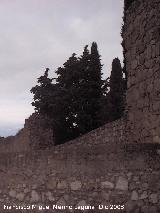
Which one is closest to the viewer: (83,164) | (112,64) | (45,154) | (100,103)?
(83,164)

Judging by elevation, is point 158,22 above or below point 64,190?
above

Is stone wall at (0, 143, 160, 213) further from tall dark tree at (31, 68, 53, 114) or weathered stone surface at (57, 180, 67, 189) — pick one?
tall dark tree at (31, 68, 53, 114)

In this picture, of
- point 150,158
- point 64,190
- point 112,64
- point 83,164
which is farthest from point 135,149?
point 112,64

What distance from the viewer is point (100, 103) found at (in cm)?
2488

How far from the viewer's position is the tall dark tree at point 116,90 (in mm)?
25625

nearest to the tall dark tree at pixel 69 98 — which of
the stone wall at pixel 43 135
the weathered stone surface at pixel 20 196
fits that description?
the stone wall at pixel 43 135

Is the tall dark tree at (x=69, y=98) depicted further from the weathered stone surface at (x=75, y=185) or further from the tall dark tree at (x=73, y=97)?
the weathered stone surface at (x=75, y=185)

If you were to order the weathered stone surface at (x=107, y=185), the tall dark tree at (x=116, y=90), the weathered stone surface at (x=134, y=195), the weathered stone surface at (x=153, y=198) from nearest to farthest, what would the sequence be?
the weathered stone surface at (x=153, y=198) < the weathered stone surface at (x=134, y=195) < the weathered stone surface at (x=107, y=185) < the tall dark tree at (x=116, y=90)

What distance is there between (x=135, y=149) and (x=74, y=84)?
63.3 ft

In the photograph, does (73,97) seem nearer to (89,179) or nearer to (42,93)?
(42,93)

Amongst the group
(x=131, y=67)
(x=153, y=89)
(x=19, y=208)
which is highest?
(x=131, y=67)

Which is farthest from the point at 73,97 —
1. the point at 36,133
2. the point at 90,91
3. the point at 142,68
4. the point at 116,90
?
the point at 142,68

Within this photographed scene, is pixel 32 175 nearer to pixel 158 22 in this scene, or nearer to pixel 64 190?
pixel 64 190

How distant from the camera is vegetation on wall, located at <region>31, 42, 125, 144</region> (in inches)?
967
